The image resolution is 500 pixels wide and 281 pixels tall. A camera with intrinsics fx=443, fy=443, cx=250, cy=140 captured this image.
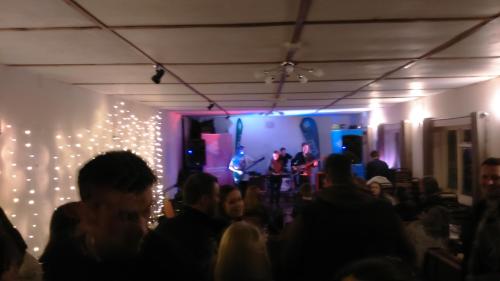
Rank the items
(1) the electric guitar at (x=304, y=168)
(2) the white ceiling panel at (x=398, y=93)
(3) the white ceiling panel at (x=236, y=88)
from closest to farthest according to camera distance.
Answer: (3) the white ceiling panel at (x=236, y=88), (2) the white ceiling panel at (x=398, y=93), (1) the electric guitar at (x=304, y=168)

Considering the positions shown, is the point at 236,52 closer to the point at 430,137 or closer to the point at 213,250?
the point at 213,250

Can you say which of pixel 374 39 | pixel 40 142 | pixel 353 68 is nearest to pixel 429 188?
pixel 353 68

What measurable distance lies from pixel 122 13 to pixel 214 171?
32.6 ft

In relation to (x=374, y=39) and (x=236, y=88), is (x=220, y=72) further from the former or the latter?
(x=374, y=39)

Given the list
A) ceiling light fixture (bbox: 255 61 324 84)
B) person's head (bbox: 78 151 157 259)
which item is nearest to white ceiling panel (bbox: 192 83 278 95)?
ceiling light fixture (bbox: 255 61 324 84)

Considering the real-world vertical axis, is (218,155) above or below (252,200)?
above

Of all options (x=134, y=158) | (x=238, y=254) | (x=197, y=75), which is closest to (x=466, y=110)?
(x=197, y=75)

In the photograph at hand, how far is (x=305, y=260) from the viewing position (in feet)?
7.43

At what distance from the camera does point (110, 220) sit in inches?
38.6

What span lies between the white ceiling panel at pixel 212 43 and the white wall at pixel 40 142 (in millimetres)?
1339

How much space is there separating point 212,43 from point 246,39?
235mm

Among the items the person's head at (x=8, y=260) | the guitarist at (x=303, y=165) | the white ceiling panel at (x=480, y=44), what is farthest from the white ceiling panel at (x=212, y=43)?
the guitarist at (x=303, y=165)

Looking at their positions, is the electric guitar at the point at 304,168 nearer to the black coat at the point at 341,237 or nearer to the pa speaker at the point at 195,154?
the pa speaker at the point at 195,154

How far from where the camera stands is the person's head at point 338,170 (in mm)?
2436
